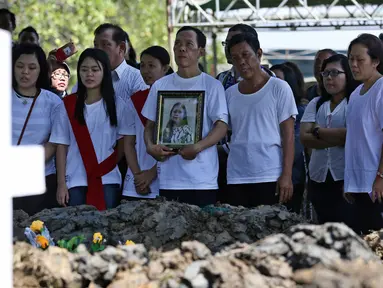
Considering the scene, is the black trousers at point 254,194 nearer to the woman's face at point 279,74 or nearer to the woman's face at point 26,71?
the woman's face at point 26,71

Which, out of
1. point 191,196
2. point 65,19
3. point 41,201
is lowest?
point 41,201

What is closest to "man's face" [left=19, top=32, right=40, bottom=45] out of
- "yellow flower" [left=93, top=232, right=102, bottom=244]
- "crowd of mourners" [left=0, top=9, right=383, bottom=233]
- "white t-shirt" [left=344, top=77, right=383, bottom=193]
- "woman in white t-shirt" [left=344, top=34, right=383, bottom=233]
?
"crowd of mourners" [left=0, top=9, right=383, bottom=233]

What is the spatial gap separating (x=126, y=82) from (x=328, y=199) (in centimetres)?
200

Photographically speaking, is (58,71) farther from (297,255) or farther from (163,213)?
(297,255)

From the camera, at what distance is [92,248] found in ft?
16.2

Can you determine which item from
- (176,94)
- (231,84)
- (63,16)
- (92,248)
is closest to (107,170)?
(176,94)

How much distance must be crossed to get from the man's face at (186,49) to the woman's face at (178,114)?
357 mm

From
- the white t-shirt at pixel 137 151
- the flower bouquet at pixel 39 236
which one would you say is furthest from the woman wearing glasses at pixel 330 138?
the flower bouquet at pixel 39 236

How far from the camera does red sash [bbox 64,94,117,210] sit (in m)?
7.11

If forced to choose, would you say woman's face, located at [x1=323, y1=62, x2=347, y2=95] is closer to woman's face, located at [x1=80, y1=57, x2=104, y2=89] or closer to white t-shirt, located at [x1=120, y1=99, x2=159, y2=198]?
white t-shirt, located at [x1=120, y1=99, x2=159, y2=198]

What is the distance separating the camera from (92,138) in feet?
23.7

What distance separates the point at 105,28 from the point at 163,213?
2.96 metres

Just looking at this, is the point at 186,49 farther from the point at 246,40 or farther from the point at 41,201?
the point at 41,201

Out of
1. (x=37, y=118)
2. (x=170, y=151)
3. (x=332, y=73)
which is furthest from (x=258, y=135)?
(x=37, y=118)
